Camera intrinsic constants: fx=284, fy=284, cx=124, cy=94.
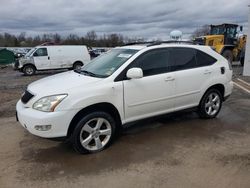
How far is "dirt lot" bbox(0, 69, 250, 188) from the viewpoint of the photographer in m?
3.73

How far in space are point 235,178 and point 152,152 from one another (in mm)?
1339

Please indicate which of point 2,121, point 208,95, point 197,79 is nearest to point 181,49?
point 197,79

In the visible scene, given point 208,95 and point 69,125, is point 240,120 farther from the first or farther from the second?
point 69,125

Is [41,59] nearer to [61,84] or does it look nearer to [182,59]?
[182,59]

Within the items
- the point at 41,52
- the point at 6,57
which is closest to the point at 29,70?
the point at 41,52

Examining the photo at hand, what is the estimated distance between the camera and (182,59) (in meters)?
5.66

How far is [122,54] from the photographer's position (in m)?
5.34

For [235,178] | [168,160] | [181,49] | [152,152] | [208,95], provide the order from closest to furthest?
[235,178]
[168,160]
[152,152]
[181,49]
[208,95]

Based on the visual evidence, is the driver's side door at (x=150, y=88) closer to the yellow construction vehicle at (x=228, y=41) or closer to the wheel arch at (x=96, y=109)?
the wheel arch at (x=96, y=109)

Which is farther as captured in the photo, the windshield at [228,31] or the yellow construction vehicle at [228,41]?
the windshield at [228,31]

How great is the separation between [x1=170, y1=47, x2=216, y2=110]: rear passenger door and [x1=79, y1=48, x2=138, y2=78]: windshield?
944 millimetres

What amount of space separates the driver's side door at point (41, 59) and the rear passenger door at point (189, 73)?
50.0ft

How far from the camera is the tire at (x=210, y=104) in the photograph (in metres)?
6.07

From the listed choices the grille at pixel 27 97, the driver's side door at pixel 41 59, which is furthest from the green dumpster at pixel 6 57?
the grille at pixel 27 97
